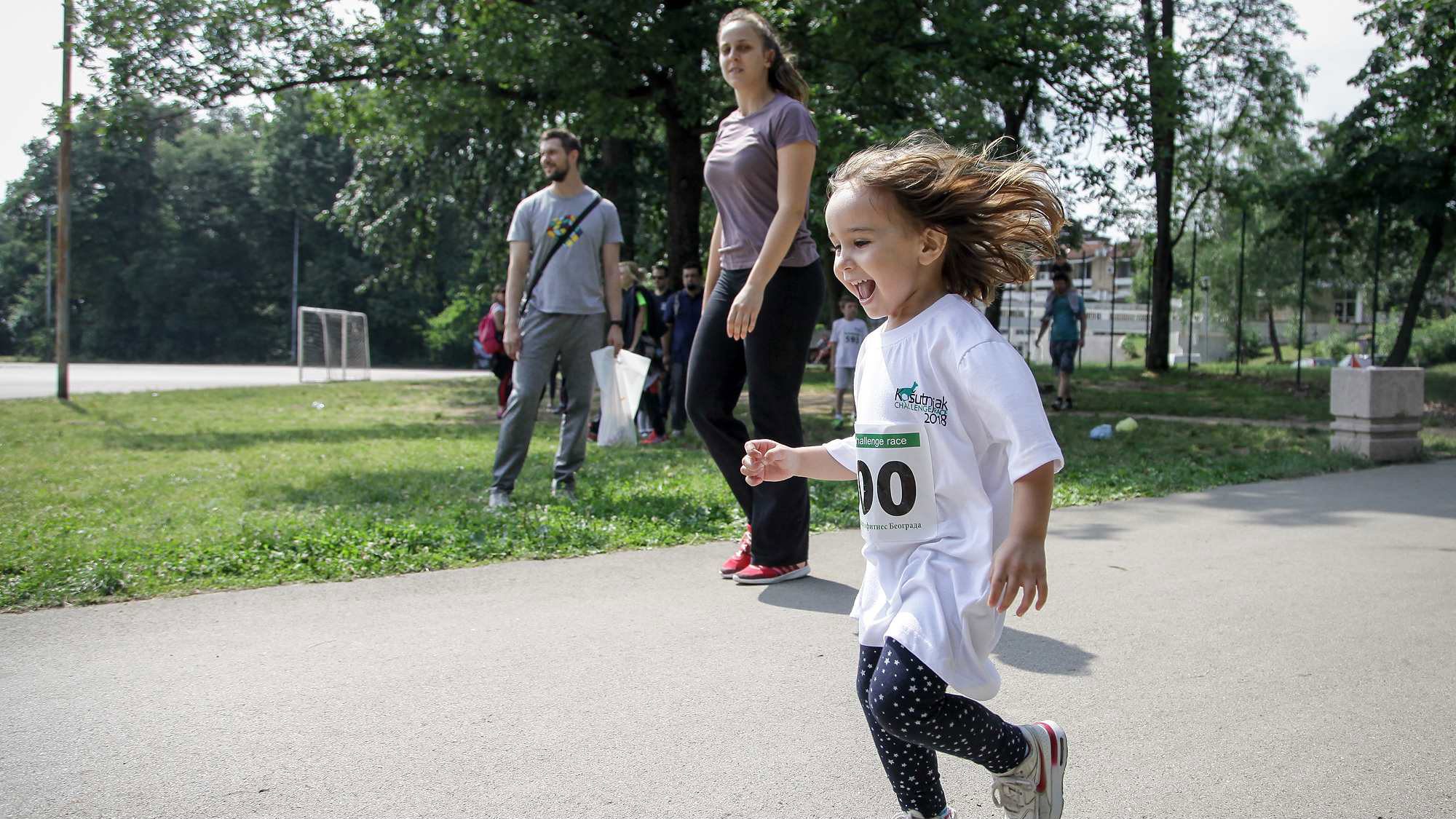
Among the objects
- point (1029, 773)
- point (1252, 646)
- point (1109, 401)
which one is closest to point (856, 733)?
point (1029, 773)

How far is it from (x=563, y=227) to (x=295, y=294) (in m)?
52.9

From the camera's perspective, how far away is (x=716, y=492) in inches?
275

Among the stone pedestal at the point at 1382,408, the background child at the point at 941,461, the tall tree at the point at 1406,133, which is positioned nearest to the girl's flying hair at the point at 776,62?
the background child at the point at 941,461

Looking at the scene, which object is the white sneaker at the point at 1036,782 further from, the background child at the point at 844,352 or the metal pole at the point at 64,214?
the metal pole at the point at 64,214

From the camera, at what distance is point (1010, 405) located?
84.1 inches

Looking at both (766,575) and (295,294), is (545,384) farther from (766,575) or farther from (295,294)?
(295,294)

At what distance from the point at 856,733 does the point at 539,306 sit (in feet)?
13.4

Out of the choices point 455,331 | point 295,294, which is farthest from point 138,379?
point 295,294

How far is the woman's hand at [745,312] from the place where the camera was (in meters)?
4.05

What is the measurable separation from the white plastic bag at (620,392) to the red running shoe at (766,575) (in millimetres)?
2686

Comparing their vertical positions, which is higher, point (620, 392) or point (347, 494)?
point (620, 392)

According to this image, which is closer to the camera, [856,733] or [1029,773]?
[1029,773]

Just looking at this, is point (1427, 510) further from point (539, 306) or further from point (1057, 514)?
point (539, 306)

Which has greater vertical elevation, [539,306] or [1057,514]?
[539,306]
